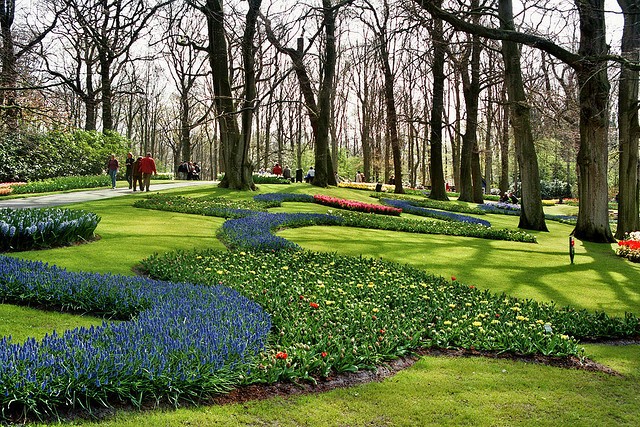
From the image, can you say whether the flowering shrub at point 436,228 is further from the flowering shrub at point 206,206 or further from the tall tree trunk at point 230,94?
the tall tree trunk at point 230,94

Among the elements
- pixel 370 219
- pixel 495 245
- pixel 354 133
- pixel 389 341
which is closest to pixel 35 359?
pixel 389 341

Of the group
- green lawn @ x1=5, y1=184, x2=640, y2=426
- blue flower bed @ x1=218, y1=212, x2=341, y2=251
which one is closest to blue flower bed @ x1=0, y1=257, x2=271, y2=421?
green lawn @ x1=5, y1=184, x2=640, y2=426

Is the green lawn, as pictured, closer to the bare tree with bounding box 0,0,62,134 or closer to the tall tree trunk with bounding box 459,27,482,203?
the bare tree with bounding box 0,0,62,134

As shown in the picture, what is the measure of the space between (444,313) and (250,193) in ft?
55.1

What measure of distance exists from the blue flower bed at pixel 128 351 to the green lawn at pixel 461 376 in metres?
0.25

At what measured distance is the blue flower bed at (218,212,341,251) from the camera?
1077 centimetres

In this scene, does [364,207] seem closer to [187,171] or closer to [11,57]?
[11,57]

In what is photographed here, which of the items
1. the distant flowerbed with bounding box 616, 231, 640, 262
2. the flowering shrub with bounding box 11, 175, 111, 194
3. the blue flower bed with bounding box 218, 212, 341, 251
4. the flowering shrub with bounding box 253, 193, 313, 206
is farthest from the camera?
the flowering shrub with bounding box 11, 175, 111, 194

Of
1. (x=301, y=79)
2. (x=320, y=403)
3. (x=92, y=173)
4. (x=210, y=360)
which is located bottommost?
(x=320, y=403)

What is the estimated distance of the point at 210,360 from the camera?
440cm

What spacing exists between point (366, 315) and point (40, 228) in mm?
6312

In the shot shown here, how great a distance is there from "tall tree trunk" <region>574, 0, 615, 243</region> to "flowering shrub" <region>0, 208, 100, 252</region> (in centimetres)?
1322

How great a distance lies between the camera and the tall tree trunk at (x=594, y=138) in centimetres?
1512

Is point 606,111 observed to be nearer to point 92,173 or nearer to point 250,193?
point 250,193
